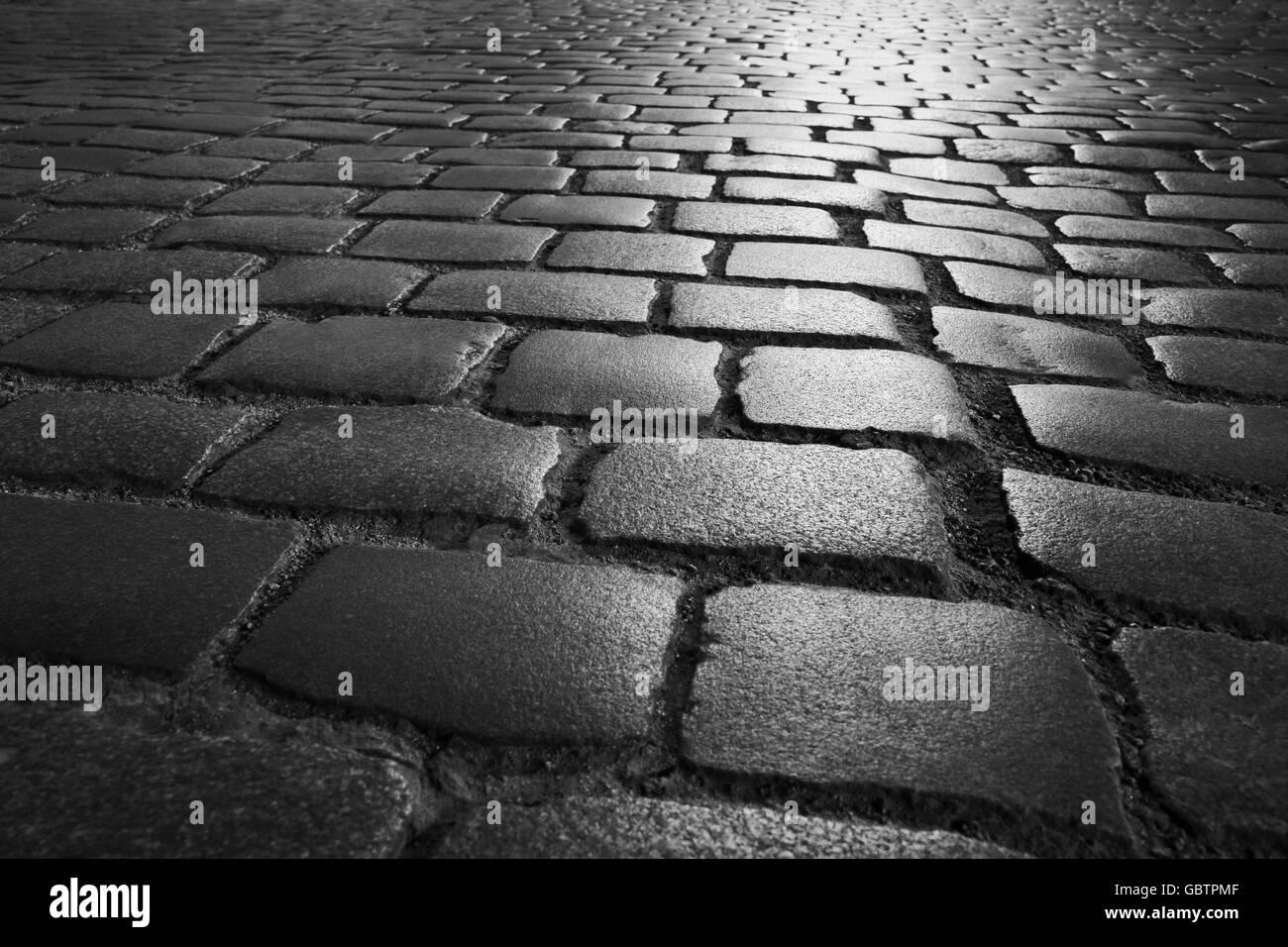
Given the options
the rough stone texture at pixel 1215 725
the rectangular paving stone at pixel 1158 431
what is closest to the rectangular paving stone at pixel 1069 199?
the rectangular paving stone at pixel 1158 431

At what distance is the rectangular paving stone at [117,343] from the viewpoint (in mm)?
1897

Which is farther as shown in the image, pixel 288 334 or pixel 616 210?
pixel 616 210

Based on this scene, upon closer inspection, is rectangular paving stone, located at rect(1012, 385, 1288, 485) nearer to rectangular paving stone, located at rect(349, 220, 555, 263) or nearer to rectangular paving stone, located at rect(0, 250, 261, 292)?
rectangular paving stone, located at rect(349, 220, 555, 263)

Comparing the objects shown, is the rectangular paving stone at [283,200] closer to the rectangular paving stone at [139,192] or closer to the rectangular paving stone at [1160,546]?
the rectangular paving stone at [139,192]

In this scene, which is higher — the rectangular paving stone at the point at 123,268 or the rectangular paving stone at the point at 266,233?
the rectangular paving stone at the point at 266,233

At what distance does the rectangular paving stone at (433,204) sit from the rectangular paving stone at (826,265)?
3.03 ft

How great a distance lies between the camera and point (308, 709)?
3.60 ft

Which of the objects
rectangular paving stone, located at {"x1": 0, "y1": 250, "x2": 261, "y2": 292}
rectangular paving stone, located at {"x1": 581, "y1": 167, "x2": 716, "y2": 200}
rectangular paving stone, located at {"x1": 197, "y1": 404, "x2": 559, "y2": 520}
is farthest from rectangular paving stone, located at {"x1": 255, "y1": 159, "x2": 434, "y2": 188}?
rectangular paving stone, located at {"x1": 197, "y1": 404, "x2": 559, "y2": 520}

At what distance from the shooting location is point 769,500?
58.7 inches

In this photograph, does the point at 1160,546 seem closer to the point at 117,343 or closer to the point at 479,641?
the point at 479,641

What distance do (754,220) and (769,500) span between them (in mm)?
1616

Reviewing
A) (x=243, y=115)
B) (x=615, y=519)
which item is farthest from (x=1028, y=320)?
(x=243, y=115)
